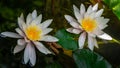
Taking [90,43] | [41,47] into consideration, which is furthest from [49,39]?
[90,43]

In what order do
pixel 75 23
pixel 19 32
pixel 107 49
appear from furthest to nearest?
pixel 107 49 → pixel 75 23 → pixel 19 32

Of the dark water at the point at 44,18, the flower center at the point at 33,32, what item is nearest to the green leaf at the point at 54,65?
the dark water at the point at 44,18

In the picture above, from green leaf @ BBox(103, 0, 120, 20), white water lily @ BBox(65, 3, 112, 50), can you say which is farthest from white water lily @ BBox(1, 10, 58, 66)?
green leaf @ BBox(103, 0, 120, 20)

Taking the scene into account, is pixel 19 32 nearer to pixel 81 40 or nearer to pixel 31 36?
pixel 31 36

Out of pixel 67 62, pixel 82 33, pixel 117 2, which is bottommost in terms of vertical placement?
pixel 67 62

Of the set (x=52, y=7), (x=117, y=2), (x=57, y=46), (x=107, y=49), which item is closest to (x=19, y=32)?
(x=57, y=46)

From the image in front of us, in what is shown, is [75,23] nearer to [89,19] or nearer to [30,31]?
[89,19]

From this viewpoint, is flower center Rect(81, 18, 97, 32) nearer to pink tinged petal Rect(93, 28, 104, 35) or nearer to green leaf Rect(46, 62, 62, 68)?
pink tinged petal Rect(93, 28, 104, 35)
